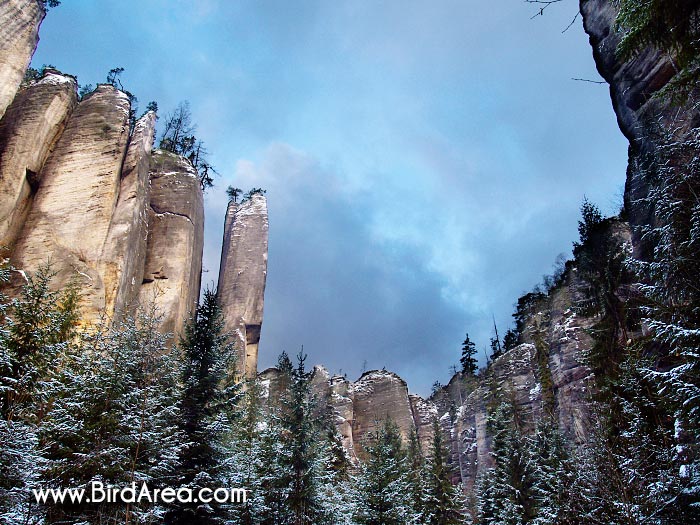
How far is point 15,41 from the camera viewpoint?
95.2ft

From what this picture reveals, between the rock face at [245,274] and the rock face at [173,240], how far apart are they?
8.83m

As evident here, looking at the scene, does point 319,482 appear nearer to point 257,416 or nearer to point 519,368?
point 257,416

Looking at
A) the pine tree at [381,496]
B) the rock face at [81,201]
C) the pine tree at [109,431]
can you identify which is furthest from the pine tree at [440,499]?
the rock face at [81,201]

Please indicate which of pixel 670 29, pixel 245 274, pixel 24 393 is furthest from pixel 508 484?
pixel 245 274

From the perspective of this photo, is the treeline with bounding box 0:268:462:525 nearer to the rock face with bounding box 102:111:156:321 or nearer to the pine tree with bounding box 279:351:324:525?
the pine tree with bounding box 279:351:324:525

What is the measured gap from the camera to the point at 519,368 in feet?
143

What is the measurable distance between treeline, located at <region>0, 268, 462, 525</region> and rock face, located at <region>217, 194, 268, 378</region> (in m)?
22.0

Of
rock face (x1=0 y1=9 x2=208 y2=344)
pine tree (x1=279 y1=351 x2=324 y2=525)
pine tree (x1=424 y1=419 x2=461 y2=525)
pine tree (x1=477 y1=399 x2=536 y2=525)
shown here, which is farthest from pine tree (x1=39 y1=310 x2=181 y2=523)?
pine tree (x1=424 y1=419 x2=461 y2=525)

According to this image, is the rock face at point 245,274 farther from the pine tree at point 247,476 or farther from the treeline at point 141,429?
the treeline at point 141,429

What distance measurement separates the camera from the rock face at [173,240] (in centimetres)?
3337

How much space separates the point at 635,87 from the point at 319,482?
19702mm

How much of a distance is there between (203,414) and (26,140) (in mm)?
24096

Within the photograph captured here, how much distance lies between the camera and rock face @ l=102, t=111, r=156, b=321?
27.7 metres

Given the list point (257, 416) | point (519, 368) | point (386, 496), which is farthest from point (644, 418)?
point (519, 368)
